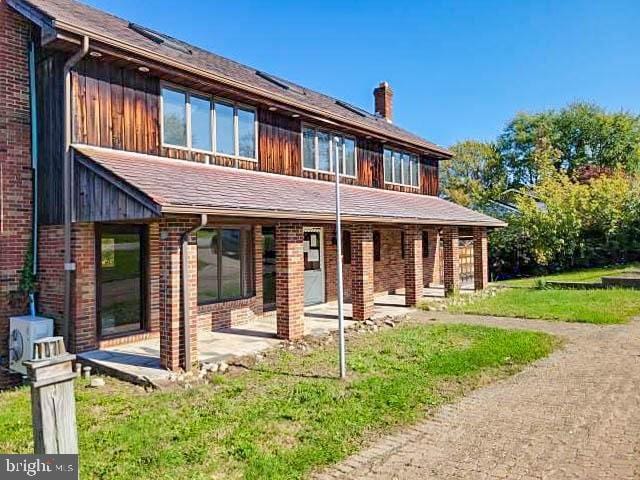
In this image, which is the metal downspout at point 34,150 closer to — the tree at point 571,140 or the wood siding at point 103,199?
the wood siding at point 103,199

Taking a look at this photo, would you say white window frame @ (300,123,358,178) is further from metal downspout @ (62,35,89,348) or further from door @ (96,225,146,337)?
metal downspout @ (62,35,89,348)

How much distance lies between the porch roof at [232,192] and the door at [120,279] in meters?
1.34

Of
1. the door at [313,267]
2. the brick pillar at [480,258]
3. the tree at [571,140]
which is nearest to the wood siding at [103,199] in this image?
the door at [313,267]

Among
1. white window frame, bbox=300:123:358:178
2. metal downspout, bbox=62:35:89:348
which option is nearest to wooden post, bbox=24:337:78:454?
metal downspout, bbox=62:35:89:348

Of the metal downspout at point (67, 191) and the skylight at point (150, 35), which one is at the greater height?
the skylight at point (150, 35)

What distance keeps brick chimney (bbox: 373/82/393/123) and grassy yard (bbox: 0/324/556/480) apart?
15.1m

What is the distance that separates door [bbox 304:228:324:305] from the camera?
13.5 metres

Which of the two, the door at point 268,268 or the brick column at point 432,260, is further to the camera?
the brick column at point 432,260

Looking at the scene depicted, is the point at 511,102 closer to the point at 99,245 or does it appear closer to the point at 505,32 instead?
the point at 505,32

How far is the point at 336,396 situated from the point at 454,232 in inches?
411

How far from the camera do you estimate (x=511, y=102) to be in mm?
44750

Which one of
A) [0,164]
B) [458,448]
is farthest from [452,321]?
[0,164]

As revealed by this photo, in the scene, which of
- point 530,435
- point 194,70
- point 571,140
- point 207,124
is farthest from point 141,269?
point 571,140

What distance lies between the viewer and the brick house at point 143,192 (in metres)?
7.29
